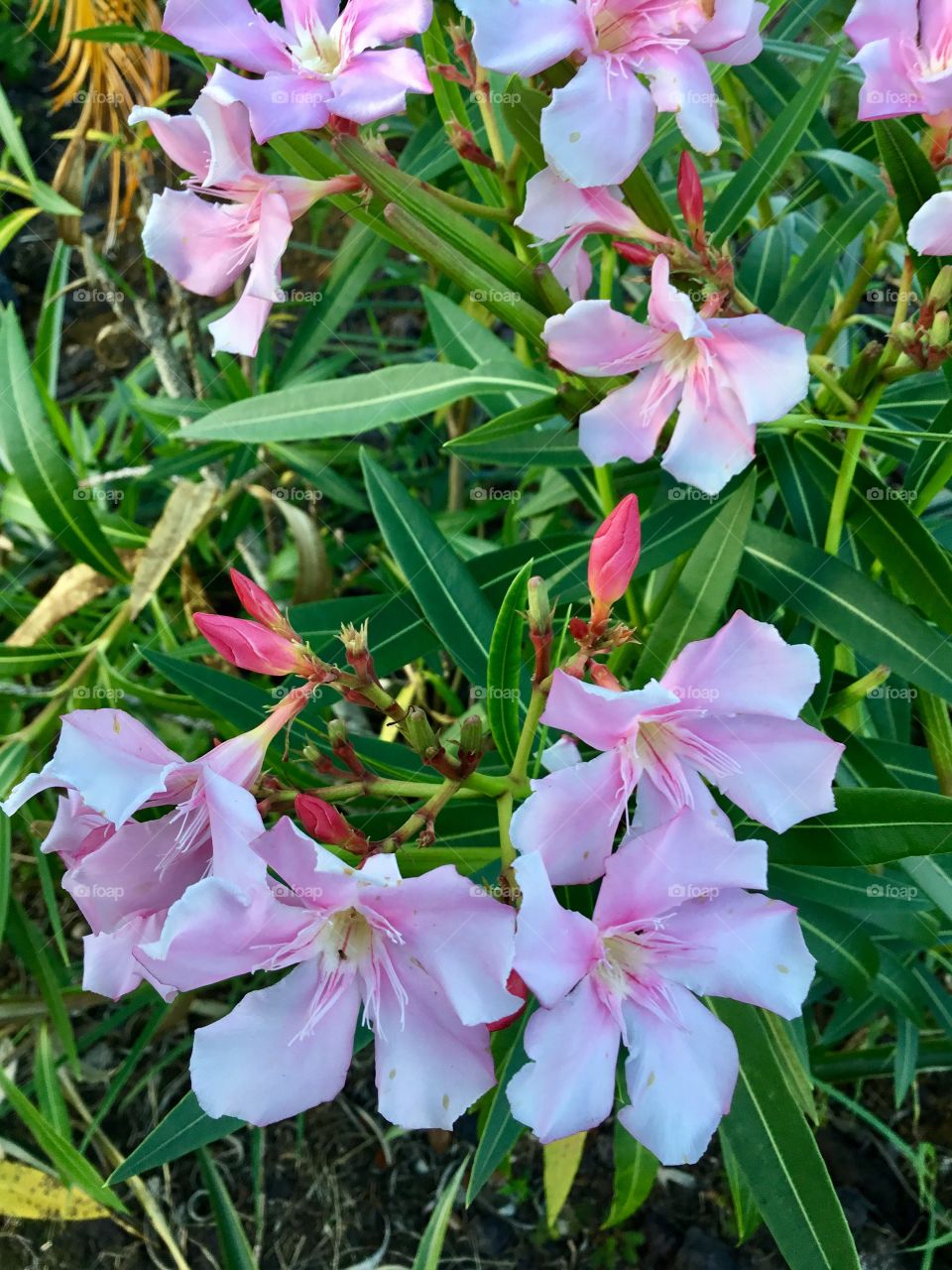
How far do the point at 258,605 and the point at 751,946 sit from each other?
0.45 m

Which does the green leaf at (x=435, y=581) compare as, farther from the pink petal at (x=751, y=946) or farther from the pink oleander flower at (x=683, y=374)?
the pink petal at (x=751, y=946)

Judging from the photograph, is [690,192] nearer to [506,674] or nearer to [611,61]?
[611,61]

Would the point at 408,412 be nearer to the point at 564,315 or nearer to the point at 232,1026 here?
the point at 564,315

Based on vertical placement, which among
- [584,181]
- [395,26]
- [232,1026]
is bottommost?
[232,1026]

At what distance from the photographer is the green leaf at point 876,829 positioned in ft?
2.92

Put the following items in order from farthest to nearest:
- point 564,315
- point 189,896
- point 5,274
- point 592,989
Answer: point 5,274, point 564,315, point 592,989, point 189,896

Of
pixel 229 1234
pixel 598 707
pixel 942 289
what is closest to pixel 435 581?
pixel 598 707

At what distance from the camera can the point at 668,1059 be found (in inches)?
30.2

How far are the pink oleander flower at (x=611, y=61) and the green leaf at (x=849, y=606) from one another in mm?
460

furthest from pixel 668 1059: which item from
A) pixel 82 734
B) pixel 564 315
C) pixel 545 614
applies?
pixel 564 315

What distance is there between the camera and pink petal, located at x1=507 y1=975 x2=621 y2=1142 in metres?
0.72

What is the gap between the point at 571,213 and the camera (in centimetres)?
92

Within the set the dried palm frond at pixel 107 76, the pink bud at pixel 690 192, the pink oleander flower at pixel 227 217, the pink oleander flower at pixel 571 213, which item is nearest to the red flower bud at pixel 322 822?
the pink oleander flower at pixel 227 217

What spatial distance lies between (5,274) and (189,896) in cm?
262
